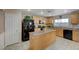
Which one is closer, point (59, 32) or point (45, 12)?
point (45, 12)

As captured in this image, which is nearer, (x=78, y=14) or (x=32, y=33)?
(x=78, y=14)

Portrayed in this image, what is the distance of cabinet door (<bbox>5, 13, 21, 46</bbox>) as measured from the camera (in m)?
1.91

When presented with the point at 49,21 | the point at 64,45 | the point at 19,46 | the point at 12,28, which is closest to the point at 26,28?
the point at 12,28

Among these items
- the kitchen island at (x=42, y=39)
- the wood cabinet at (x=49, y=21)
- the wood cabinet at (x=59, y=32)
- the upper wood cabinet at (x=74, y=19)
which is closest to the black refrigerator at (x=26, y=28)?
the kitchen island at (x=42, y=39)

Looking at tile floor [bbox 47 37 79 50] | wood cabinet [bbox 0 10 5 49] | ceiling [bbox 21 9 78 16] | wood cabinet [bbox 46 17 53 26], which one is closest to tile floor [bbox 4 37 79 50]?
tile floor [bbox 47 37 79 50]

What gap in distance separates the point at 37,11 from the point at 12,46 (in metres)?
0.83

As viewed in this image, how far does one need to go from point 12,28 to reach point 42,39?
2.06ft

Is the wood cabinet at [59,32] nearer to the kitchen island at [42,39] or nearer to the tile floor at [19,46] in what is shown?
the kitchen island at [42,39]

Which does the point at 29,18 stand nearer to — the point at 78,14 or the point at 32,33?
the point at 32,33

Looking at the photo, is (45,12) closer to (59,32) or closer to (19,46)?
(59,32)

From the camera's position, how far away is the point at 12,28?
193 cm
